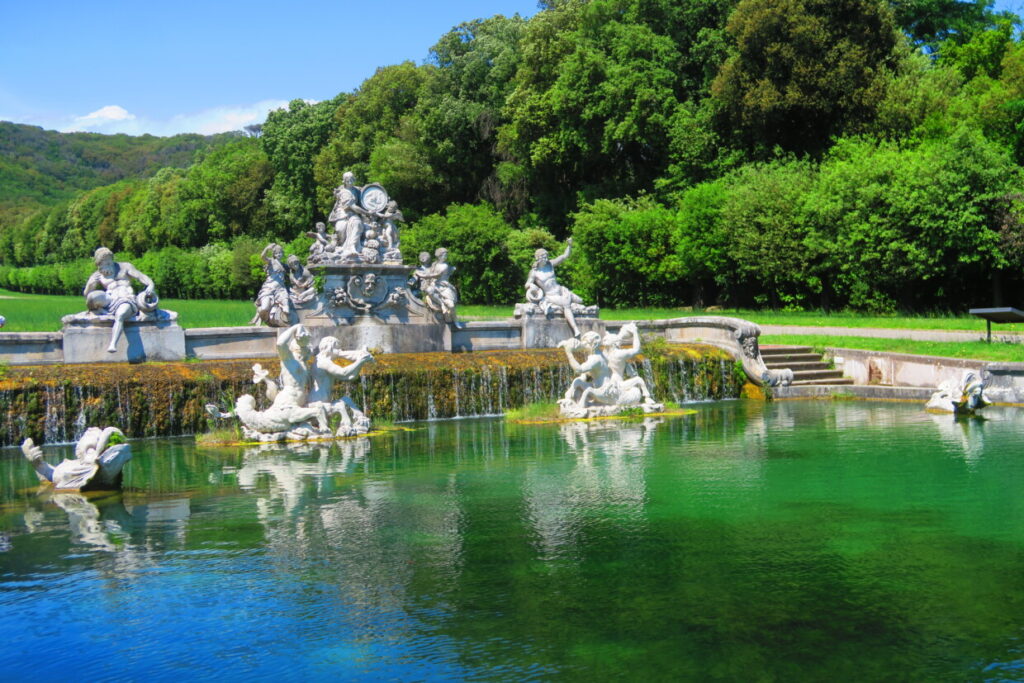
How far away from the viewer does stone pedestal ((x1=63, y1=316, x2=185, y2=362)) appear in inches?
801

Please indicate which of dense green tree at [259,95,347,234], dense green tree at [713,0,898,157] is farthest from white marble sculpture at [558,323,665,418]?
dense green tree at [259,95,347,234]

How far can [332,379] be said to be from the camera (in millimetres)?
17141

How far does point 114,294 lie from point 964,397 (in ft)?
48.3

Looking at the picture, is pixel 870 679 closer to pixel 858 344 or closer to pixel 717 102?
pixel 858 344

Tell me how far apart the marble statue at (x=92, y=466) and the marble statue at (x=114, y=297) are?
25.5ft

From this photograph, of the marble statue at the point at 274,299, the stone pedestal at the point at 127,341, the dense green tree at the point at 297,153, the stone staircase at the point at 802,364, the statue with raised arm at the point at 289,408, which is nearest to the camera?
the statue with raised arm at the point at 289,408

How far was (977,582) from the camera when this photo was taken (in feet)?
27.3

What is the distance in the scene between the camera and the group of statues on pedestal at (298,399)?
16.5 m

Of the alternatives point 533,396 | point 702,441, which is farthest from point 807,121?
point 702,441

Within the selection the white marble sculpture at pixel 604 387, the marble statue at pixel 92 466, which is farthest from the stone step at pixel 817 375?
the marble statue at pixel 92 466

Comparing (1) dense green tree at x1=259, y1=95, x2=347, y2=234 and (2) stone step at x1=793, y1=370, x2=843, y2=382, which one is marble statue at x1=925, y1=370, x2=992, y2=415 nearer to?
(2) stone step at x1=793, y1=370, x2=843, y2=382

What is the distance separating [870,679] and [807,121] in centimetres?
3959

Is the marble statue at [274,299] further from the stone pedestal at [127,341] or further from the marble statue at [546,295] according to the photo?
the marble statue at [546,295]

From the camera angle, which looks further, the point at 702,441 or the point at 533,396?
the point at 533,396
